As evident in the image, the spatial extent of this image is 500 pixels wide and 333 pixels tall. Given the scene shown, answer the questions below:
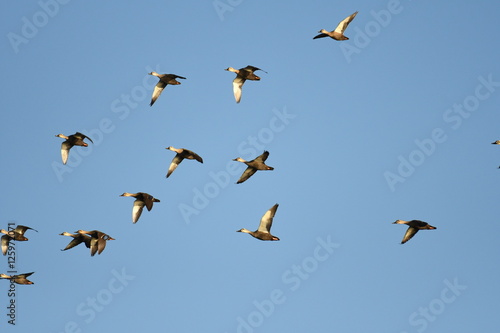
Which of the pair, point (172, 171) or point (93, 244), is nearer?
point (93, 244)

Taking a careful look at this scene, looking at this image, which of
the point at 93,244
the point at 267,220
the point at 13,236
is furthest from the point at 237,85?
the point at 13,236

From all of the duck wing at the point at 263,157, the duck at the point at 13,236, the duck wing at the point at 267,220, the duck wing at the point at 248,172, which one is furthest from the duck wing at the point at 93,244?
the duck wing at the point at 263,157

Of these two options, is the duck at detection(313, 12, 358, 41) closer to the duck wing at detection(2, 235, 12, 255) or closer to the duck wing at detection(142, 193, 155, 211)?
the duck wing at detection(142, 193, 155, 211)

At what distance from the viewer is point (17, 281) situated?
56688 mm

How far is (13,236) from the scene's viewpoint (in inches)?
2264

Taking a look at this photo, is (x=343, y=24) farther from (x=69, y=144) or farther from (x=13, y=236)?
(x=13, y=236)

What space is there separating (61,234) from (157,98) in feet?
27.2

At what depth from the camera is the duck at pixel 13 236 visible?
5719 cm

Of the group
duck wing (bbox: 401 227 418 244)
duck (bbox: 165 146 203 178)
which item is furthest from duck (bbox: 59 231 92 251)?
duck wing (bbox: 401 227 418 244)

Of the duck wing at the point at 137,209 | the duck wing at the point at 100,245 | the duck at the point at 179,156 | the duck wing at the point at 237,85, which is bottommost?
the duck wing at the point at 100,245

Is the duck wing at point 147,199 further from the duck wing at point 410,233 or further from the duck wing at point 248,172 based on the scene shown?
the duck wing at point 410,233

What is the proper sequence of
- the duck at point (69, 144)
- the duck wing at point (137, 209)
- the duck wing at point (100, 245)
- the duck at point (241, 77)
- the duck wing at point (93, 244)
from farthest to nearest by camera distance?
the duck at point (69, 144) < the duck at point (241, 77) < the duck wing at point (137, 209) < the duck wing at point (93, 244) < the duck wing at point (100, 245)

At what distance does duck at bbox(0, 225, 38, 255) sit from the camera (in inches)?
2251

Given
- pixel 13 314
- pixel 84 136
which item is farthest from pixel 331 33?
pixel 13 314
